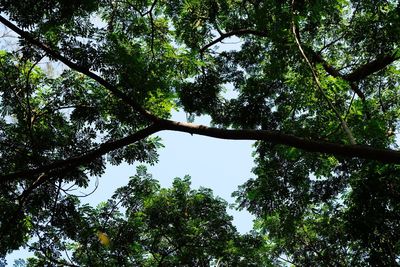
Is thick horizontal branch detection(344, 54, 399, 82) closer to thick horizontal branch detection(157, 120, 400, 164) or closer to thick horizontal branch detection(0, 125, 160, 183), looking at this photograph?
thick horizontal branch detection(157, 120, 400, 164)

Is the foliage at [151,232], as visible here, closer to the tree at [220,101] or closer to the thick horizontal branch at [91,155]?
the tree at [220,101]

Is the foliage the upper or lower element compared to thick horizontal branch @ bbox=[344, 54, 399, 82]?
lower

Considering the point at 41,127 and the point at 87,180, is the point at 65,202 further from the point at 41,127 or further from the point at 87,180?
the point at 41,127

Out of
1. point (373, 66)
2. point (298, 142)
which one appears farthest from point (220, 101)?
point (298, 142)

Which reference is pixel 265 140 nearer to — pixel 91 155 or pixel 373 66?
A: pixel 91 155

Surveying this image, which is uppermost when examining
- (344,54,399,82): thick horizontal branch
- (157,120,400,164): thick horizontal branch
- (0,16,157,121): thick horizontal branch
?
(344,54,399,82): thick horizontal branch

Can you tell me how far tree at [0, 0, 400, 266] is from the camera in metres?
5.91

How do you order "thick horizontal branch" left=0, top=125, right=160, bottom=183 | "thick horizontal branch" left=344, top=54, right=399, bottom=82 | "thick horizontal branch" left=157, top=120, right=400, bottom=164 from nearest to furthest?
1. "thick horizontal branch" left=157, top=120, right=400, bottom=164
2. "thick horizontal branch" left=0, top=125, right=160, bottom=183
3. "thick horizontal branch" left=344, top=54, right=399, bottom=82

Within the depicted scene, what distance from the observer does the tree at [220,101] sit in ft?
19.4

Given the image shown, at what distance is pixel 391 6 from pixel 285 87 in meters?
2.64

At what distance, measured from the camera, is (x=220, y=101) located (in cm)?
891

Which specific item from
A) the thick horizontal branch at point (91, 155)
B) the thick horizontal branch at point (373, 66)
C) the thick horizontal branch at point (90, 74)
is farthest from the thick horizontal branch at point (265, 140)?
the thick horizontal branch at point (373, 66)

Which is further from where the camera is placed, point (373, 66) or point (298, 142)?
point (373, 66)

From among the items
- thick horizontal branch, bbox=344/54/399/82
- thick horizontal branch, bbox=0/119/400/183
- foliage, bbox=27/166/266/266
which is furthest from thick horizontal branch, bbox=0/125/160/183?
thick horizontal branch, bbox=344/54/399/82
